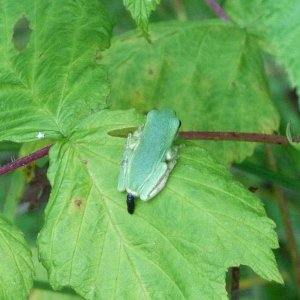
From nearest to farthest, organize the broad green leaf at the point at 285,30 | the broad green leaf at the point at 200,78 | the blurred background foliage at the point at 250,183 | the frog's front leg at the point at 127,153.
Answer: the broad green leaf at the point at 285,30, the frog's front leg at the point at 127,153, the broad green leaf at the point at 200,78, the blurred background foliage at the point at 250,183

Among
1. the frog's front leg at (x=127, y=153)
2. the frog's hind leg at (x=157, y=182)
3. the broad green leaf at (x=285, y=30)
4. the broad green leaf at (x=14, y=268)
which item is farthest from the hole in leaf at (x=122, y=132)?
the broad green leaf at (x=285, y=30)

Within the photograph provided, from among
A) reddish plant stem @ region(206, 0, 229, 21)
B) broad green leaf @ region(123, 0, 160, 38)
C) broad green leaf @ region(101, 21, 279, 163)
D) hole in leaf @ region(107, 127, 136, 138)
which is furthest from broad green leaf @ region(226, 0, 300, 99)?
reddish plant stem @ region(206, 0, 229, 21)

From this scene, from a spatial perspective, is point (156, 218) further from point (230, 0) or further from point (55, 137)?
point (230, 0)

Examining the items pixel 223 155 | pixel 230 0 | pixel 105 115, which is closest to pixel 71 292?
pixel 223 155

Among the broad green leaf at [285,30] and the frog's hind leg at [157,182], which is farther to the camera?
the frog's hind leg at [157,182]

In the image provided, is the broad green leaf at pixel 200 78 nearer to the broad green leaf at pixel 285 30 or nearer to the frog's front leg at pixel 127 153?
the frog's front leg at pixel 127 153

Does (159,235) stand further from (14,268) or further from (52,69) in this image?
(52,69)
